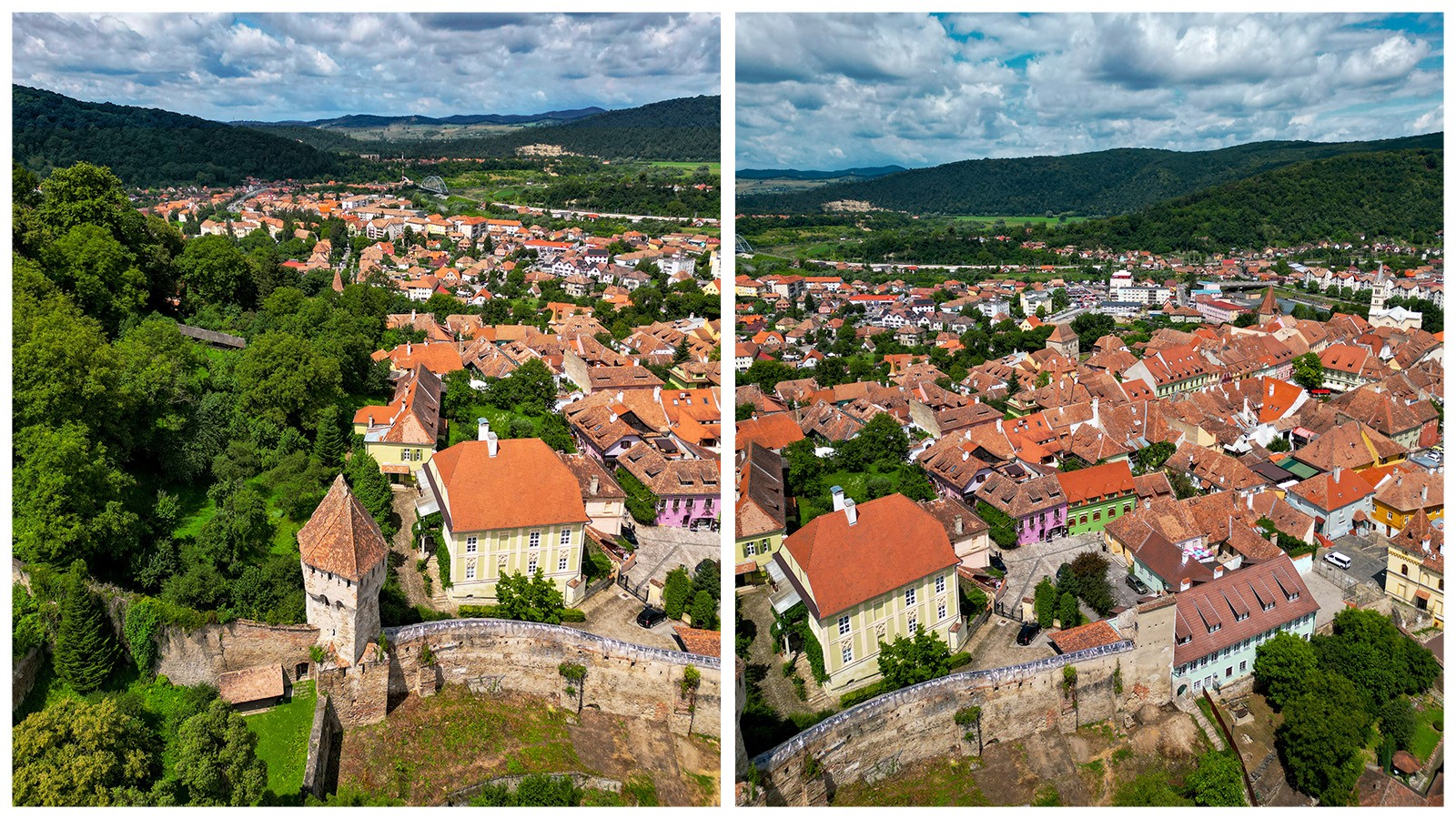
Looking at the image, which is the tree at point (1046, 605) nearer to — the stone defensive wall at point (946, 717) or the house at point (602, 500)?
the stone defensive wall at point (946, 717)

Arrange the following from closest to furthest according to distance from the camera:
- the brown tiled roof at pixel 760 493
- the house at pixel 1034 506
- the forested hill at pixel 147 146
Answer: the brown tiled roof at pixel 760 493 < the house at pixel 1034 506 < the forested hill at pixel 147 146

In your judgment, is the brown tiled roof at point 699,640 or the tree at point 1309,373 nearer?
the brown tiled roof at point 699,640

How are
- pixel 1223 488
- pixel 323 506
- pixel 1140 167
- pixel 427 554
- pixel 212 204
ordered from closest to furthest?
pixel 323 506 → pixel 427 554 → pixel 1223 488 → pixel 212 204 → pixel 1140 167

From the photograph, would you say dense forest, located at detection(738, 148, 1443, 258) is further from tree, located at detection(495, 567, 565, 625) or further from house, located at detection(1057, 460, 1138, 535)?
tree, located at detection(495, 567, 565, 625)

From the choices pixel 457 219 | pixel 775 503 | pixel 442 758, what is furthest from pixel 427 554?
pixel 457 219

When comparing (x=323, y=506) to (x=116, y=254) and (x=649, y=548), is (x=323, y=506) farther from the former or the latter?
(x=116, y=254)

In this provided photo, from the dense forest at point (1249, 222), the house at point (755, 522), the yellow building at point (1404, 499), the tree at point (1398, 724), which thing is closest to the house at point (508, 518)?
the house at point (755, 522)

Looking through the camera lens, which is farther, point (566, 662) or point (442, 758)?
point (566, 662)
